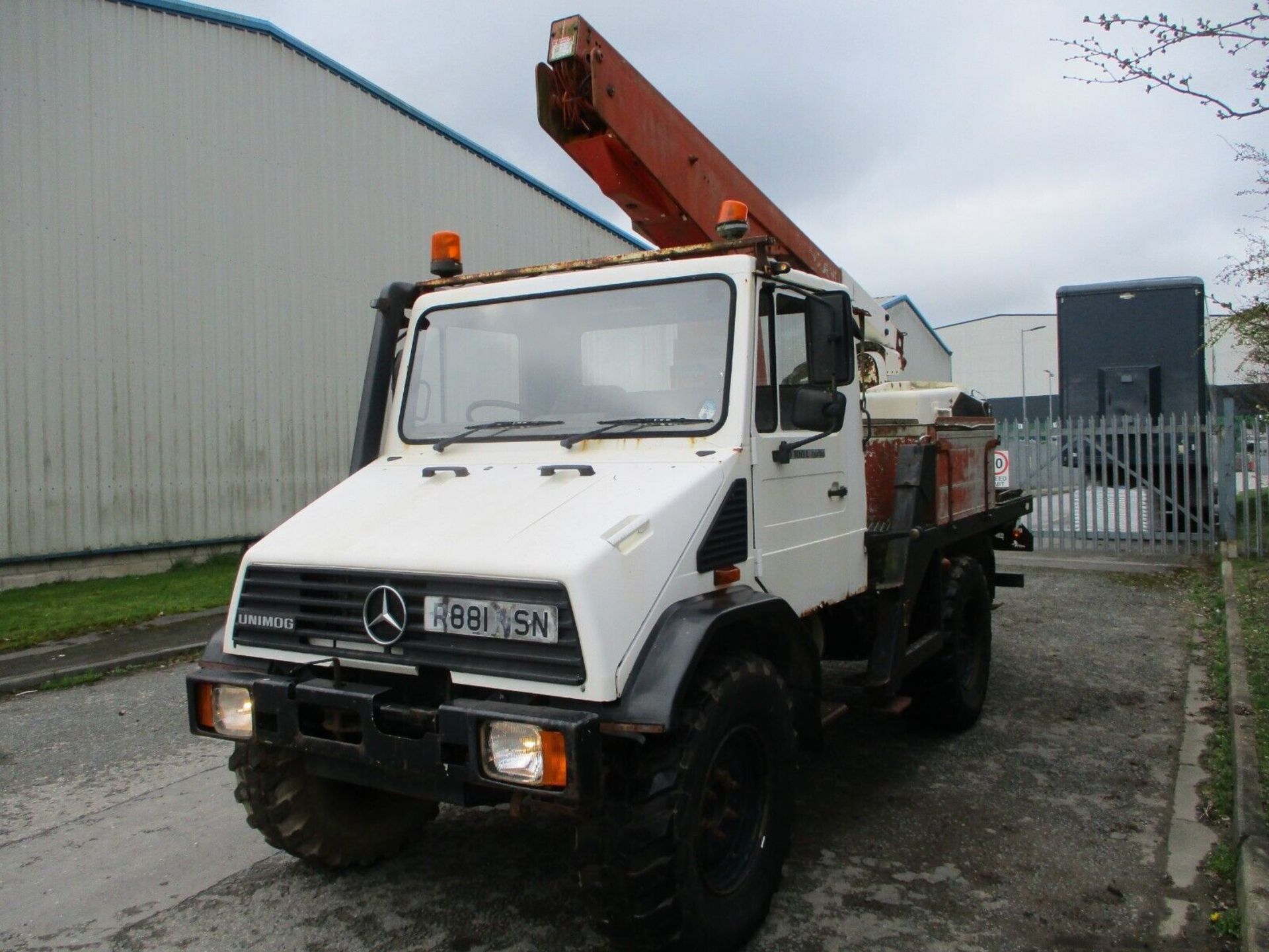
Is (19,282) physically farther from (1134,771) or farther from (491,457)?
Answer: (1134,771)

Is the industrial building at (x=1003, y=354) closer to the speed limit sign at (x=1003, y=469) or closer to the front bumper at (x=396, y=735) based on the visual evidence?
the speed limit sign at (x=1003, y=469)

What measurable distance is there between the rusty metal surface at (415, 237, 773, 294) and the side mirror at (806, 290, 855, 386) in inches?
11.3

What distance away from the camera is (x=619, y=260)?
13.9 ft

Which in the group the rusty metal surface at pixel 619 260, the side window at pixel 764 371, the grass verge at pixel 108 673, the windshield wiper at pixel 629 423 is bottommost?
the grass verge at pixel 108 673

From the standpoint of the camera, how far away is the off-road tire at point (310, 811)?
3811mm

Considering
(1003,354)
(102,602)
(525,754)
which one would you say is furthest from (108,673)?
(1003,354)

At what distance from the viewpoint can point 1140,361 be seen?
15.3 meters

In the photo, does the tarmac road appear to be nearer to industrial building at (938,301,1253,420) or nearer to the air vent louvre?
the air vent louvre

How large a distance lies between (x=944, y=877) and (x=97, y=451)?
415 inches

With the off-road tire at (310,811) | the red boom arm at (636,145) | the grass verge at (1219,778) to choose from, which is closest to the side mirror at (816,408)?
the red boom arm at (636,145)

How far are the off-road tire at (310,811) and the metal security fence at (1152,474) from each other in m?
11.2

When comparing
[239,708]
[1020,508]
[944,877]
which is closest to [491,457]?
[239,708]

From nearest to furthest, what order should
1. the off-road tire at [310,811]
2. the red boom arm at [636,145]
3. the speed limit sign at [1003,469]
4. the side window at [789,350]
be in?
1. the off-road tire at [310,811]
2. the side window at [789,350]
3. the red boom arm at [636,145]
4. the speed limit sign at [1003,469]

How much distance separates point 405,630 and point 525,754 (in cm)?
61
